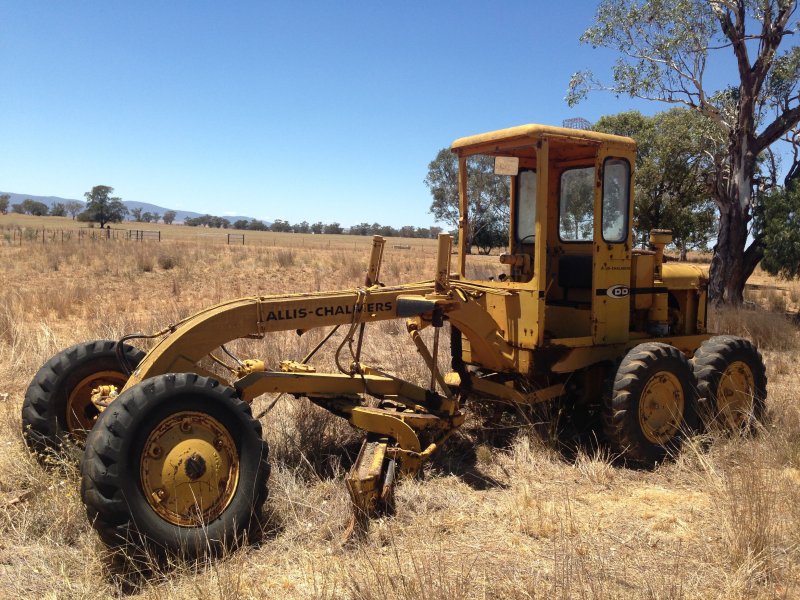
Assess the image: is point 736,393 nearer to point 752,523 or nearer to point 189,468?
point 752,523

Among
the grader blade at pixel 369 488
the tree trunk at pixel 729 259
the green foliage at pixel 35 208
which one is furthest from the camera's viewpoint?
the green foliage at pixel 35 208

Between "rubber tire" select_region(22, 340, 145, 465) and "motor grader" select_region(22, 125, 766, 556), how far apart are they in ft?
0.04

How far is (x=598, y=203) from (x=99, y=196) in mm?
76632

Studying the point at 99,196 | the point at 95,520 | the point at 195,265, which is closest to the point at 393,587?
the point at 95,520

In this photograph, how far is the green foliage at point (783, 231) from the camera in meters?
13.9

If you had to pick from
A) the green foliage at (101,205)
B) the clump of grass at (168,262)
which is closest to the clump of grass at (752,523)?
the clump of grass at (168,262)

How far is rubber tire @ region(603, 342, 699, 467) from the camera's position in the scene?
514 cm

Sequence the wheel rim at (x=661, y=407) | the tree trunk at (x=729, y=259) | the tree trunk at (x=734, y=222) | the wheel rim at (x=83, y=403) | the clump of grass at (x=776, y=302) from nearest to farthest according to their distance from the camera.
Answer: the wheel rim at (x=83, y=403)
the wheel rim at (x=661, y=407)
the tree trunk at (x=734, y=222)
the tree trunk at (x=729, y=259)
the clump of grass at (x=776, y=302)

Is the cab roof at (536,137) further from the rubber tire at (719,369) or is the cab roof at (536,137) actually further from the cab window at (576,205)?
the rubber tire at (719,369)

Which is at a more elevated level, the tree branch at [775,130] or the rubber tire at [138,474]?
the tree branch at [775,130]

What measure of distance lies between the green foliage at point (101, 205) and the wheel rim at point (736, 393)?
75.7m

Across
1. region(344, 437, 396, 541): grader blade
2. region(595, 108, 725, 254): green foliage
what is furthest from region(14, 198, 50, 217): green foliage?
region(344, 437, 396, 541): grader blade

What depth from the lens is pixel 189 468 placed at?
355 centimetres

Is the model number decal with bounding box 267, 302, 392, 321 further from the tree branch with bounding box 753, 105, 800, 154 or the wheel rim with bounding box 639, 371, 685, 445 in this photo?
the tree branch with bounding box 753, 105, 800, 154
